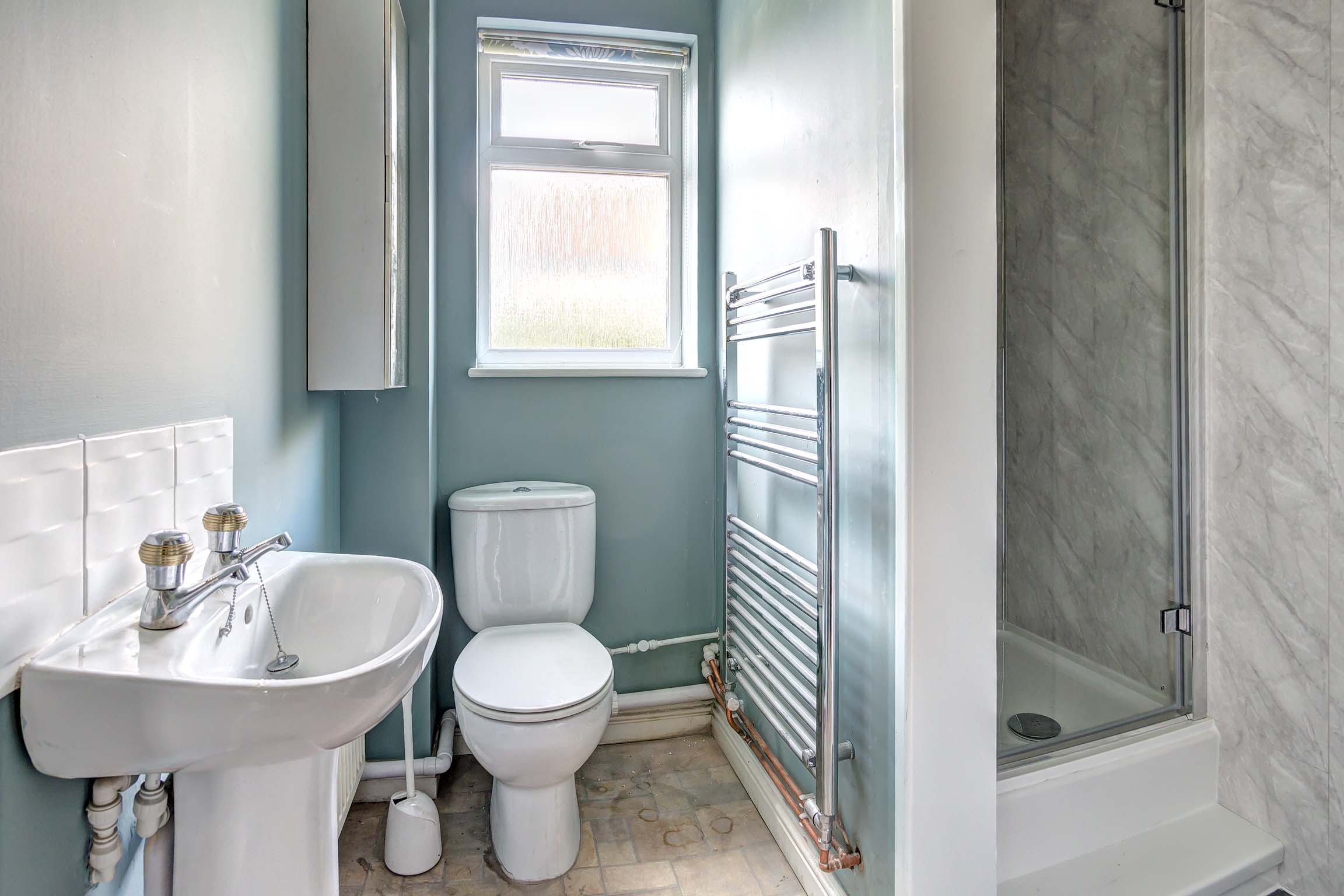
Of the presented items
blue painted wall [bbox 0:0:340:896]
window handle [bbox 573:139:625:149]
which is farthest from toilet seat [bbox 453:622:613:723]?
window handle [bbox 573:139:625:149]

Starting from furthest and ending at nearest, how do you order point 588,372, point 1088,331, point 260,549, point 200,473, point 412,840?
1. point 588,372
2. point 1088,331
3. point 412,840
4. point 200,473
5. point 260,549

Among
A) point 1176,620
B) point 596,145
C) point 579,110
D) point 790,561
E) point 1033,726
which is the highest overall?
point 579,110

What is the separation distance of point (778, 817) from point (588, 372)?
129 centimetres

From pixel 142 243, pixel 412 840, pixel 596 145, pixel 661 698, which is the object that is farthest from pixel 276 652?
pixel 596 145

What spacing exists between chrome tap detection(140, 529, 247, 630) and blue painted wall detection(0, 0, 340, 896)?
123 mm

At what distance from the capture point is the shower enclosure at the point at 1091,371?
1.59 metres

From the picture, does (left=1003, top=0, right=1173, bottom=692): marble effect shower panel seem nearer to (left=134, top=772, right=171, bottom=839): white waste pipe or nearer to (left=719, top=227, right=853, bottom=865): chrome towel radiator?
(left=719, top=227, right=853, bottom=865): chrome towel radiator

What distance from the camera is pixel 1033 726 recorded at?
1.56 metres

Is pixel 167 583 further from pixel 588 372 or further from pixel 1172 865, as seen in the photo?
pixel 1172 865

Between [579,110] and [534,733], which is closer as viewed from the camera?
[534,733]

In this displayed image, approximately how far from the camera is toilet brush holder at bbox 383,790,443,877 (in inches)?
60.9

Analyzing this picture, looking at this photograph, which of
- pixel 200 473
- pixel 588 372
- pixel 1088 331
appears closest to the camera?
pixel 200 473


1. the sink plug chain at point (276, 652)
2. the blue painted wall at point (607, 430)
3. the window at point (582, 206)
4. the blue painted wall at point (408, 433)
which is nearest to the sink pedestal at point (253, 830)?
the sink plug chain at point (276, 652)

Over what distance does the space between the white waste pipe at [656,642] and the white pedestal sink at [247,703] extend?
1.14 m
